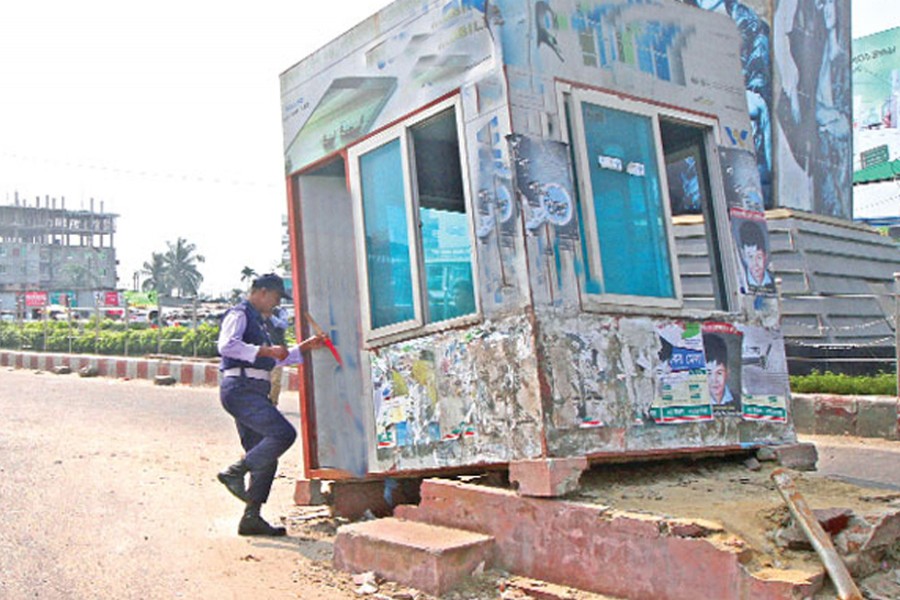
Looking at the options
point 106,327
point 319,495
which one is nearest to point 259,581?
point 319,495

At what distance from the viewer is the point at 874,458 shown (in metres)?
7.21

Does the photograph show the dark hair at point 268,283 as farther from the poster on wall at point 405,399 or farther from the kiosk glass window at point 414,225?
the poster on wall at point 405,399

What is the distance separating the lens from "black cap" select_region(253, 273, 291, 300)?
17.9 ft

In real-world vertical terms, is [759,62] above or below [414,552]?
above

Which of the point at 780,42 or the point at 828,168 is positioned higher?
the point at 780,42

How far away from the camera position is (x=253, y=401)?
526 centimetres

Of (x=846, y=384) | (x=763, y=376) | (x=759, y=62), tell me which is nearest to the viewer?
(x=763, y=376)

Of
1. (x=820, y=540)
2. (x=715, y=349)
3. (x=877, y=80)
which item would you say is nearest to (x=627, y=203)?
(x=715, y=349)

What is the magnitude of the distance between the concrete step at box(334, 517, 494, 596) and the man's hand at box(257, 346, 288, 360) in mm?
1311

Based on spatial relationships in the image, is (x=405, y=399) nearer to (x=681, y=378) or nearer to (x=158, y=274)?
(x=681, y=378)

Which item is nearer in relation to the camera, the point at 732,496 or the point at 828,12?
the point at 732,496

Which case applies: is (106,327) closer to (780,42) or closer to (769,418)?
(780,42)

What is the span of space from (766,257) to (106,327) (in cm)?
2270

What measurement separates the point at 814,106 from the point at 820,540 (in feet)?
51.5
